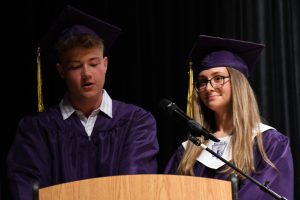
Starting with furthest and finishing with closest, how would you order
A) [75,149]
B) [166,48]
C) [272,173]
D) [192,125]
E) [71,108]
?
[166,48] < [71,108] < [75,149] < [272,173] < [192,125]

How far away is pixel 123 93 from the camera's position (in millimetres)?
4152

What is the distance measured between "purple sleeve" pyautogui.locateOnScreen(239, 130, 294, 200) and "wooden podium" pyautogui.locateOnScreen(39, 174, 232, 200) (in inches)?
32.6

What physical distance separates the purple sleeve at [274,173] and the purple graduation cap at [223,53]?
0.49m

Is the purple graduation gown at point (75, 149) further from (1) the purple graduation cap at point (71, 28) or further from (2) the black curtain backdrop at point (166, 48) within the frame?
(2) the black curtain backdrop at point (166, 48)

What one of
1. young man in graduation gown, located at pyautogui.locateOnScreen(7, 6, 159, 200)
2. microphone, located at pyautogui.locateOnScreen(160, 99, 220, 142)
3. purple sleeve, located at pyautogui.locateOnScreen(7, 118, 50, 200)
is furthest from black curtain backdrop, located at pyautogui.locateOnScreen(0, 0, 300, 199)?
microphone, located at pyautogui.locateOnScreen(160, 99, 220, 142)

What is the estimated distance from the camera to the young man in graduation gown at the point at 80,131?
319cm

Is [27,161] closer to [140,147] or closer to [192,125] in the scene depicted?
[140,147]

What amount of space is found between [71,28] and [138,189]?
1359mm

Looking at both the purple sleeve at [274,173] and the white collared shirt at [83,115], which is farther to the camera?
the white collared shirt at [83,115]

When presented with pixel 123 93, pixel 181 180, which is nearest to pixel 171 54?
pixel 123 93

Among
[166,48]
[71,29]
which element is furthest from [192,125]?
[166,48]

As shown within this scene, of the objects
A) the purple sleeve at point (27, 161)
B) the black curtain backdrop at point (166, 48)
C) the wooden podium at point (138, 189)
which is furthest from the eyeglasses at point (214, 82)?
the wooden podium at point (138, 189)

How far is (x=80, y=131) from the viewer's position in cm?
330

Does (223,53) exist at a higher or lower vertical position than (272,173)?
higher
